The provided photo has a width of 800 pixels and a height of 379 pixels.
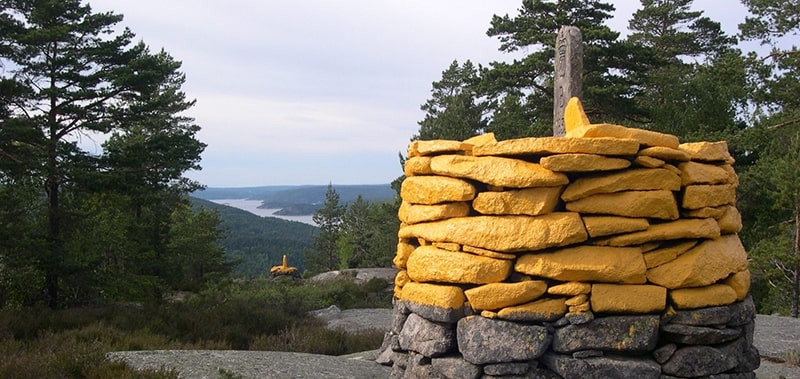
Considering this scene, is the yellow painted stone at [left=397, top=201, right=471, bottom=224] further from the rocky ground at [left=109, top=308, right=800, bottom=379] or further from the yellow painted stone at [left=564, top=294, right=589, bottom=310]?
the rocky ground at [left=109, top=308, right=800, bottom=379]

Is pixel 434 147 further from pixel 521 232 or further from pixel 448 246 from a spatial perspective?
pixel 521 232

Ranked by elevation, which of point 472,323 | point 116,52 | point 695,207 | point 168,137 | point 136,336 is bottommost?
point 136,336

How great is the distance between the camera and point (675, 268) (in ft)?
15.2

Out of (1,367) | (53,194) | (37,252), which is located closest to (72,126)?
(53,194)

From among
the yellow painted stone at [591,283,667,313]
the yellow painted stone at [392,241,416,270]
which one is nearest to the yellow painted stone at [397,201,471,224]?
the yellow painted stone at [392,241,416,270]

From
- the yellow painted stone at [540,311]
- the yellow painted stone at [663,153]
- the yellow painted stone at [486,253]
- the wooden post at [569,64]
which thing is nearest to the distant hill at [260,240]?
the wooden post at [569,64]

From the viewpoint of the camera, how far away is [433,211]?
5.31 metres

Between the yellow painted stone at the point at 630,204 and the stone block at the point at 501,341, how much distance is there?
1.10 metres

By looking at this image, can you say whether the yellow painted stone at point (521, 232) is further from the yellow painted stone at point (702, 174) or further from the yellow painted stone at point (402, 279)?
the yellow painted stone at point (402, 279)

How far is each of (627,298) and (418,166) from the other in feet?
7.79

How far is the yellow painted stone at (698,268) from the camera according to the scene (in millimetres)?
4605

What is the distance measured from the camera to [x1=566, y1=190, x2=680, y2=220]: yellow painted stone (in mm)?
4559

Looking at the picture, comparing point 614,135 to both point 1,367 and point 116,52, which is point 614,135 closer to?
point 1,367

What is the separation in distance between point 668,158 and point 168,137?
47.3 feet
